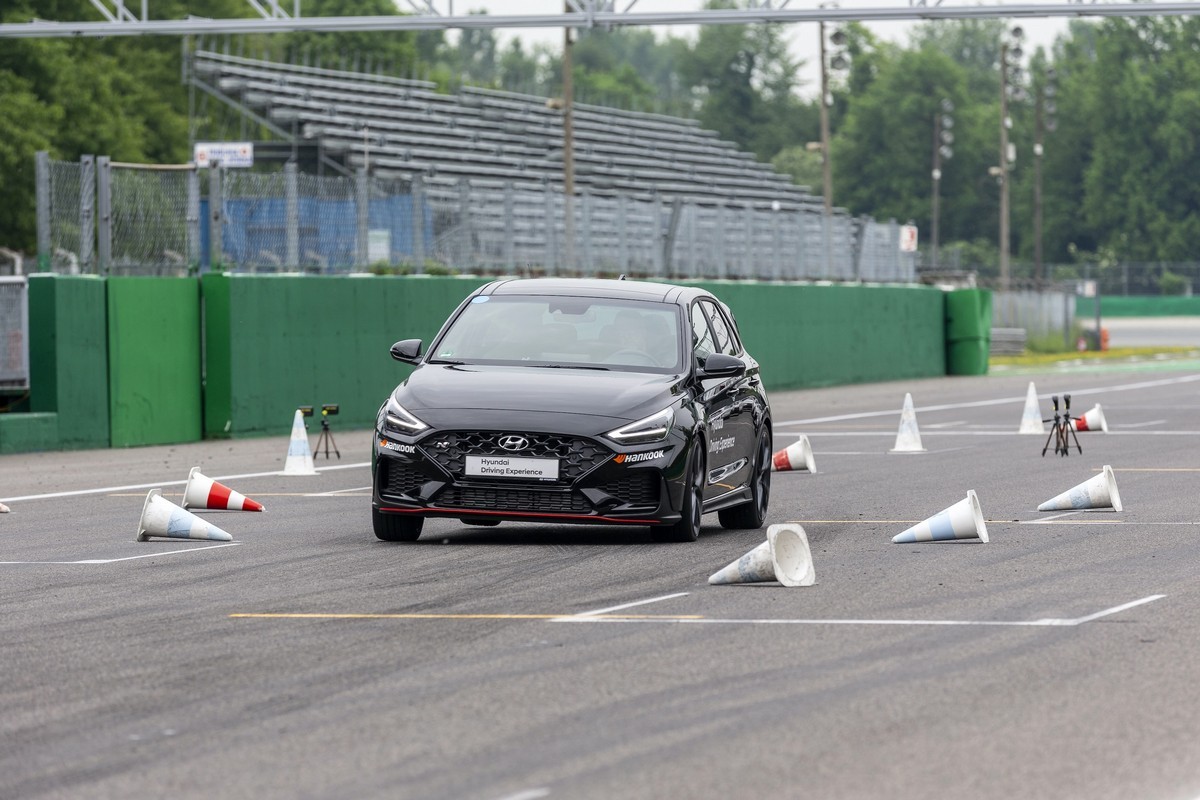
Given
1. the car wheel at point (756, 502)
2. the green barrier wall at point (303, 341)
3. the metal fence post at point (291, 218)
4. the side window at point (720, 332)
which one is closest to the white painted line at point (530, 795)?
the car wheel at point (756, 502)

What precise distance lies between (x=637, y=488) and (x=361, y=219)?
49.3ft

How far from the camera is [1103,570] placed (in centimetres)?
1108

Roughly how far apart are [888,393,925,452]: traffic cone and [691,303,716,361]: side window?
25.6 ft

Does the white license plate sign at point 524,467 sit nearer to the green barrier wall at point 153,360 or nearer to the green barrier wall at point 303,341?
the green barrier wall at point 153,360

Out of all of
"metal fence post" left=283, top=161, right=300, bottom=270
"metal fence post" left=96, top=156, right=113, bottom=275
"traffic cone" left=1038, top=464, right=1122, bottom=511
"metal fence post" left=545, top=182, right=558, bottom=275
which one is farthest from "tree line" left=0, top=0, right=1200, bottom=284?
"traffic cone" left=1038, top=464, right=1122, bottom=511

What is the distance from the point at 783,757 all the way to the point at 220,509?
30.4ft

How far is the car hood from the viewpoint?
39.7 ft

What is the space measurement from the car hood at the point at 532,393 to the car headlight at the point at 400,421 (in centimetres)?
4

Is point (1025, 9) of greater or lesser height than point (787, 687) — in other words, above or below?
above

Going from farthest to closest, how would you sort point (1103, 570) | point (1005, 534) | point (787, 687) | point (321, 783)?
point (1005, 534) < point (1103, 570) < point (787, 687) < point (321, 783)

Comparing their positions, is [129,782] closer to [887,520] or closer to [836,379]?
[887,520]

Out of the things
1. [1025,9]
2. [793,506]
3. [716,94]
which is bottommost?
[793,506]

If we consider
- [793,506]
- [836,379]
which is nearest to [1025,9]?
[836,379]

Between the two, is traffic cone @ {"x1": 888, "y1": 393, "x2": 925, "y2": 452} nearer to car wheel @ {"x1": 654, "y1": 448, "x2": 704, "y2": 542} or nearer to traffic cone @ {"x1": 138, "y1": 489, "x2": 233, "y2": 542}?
car wheel @ {"x1": 654, "y1": 448, "x2": 704, "y2": 542}
